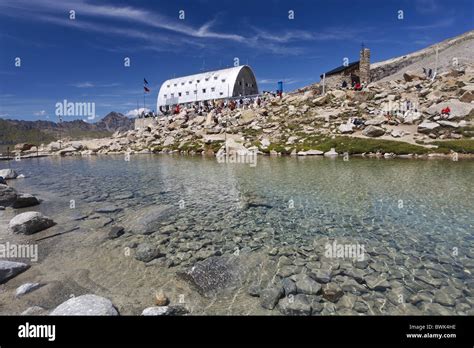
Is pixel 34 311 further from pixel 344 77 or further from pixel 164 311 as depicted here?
pixel 344 77

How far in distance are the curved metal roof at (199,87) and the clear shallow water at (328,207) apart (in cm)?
6227

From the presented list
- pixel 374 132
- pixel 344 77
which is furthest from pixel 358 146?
pixel 344 77

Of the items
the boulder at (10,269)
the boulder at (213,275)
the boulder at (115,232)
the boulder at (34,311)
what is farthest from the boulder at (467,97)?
the boulder at (10,269)

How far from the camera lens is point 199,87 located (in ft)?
282

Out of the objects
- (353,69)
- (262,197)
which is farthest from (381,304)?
(353,69)

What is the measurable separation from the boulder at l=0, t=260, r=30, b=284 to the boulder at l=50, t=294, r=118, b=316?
11.4 feet

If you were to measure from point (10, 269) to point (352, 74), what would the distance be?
78.9 metres

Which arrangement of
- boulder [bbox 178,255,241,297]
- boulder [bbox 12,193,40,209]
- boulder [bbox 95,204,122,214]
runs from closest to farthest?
boulder [bbox 178,255,241,297]
boulder [bbox 95,204,122,214]
boulder [bbox 12,193,40,209]

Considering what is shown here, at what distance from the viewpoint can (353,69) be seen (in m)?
71.1

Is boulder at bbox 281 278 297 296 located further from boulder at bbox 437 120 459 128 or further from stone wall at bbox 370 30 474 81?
stone wall at bbox 370 30 474 81

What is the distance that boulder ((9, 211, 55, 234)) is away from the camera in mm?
11344

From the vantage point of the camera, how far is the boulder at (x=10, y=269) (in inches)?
301

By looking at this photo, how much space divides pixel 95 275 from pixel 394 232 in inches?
411

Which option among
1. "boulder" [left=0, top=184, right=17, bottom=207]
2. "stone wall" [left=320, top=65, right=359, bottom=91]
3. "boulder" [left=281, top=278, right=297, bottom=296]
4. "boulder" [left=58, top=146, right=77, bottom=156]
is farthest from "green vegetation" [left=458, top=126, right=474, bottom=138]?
"boulder" [left=58, top=146, right=77, bottom=156]
